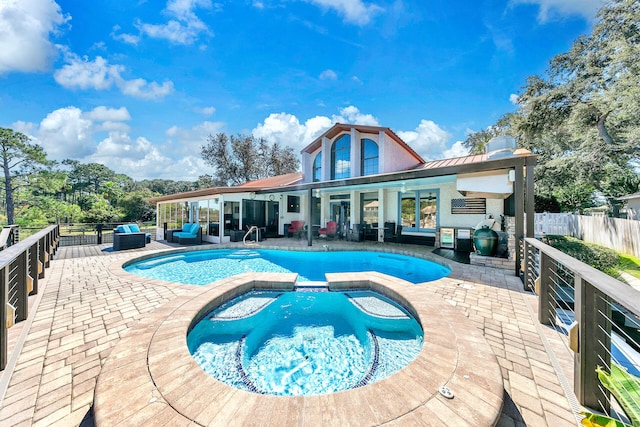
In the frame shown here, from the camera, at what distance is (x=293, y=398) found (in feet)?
6.27

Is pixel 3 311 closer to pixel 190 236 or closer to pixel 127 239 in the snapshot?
pixel 127 239

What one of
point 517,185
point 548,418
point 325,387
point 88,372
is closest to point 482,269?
point 517,185

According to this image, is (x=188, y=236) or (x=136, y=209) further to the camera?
(x=136, y=209)

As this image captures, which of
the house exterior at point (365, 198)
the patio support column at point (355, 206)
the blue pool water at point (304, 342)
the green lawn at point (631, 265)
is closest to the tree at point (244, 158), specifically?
the house exterior at point (365, 198)

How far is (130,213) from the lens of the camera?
32312 millimetres

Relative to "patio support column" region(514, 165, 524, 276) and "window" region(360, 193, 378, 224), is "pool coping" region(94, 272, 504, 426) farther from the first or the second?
"window" region(360, 193, 378, 224)

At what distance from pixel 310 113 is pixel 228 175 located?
40.5 feet

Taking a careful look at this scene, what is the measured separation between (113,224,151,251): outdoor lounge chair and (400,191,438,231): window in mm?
11834

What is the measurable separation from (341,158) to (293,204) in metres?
4.08

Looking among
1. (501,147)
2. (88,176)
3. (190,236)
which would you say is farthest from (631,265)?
(88,176)

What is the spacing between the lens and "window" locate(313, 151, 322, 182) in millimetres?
14721

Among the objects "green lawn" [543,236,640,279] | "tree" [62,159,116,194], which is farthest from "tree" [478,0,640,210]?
"tree" [62,159,116,194]

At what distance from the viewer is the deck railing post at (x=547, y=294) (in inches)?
133

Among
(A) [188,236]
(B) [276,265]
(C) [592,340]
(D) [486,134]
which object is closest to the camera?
(C) [592,340]
